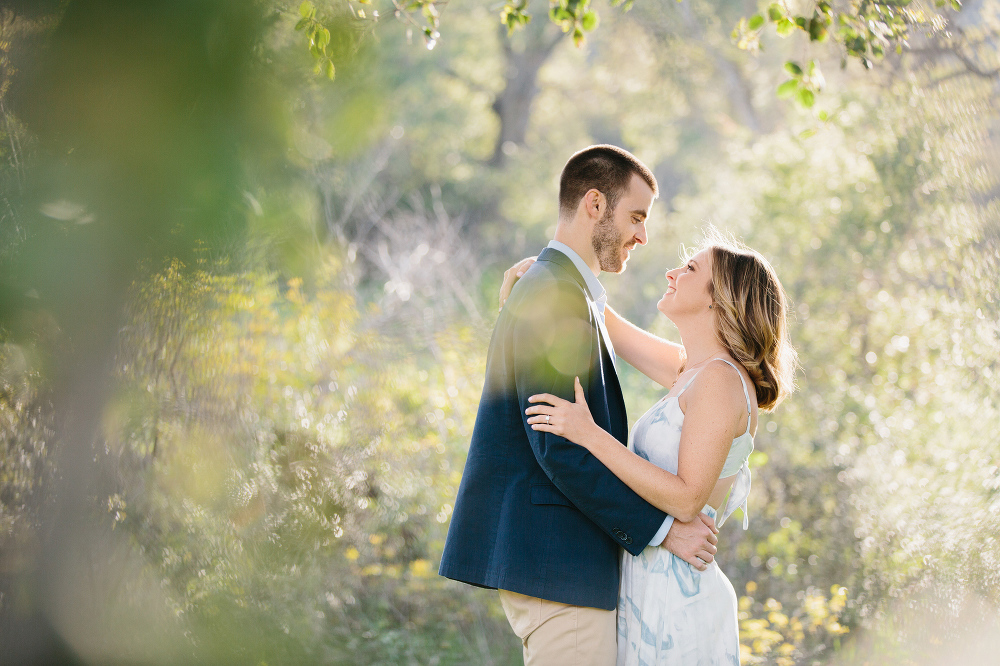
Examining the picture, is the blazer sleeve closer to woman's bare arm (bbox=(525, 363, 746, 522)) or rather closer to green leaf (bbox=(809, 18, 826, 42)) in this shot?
woman's bare arm (bbox=(525, 363, 746, 522))

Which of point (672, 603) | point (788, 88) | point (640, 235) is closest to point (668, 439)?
point (672, 603)

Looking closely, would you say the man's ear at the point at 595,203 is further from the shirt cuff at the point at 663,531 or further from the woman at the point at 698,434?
the shirt cuff at the point at 663,531

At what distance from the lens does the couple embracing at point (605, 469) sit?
2.11m

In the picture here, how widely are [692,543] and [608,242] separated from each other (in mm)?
1010

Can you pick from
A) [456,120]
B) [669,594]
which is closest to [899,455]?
[669,594]

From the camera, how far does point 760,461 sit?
479cm

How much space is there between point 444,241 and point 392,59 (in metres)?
4.39

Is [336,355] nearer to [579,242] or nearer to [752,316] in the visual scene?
[579,242]

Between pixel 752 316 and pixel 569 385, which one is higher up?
pixel 752 316

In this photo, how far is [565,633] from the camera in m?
2.14

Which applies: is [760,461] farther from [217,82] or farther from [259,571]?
[217,82]

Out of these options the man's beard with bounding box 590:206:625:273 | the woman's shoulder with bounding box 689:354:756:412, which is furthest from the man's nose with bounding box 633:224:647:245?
the woman's shoulder with bounding box 689:354:756:412

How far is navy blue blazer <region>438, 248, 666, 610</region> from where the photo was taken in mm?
2096

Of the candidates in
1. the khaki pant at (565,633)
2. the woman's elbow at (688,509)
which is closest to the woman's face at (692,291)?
the woman's elbow at (688,509)
